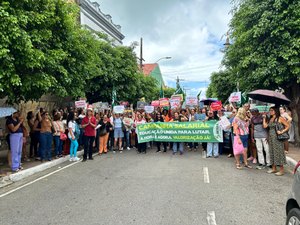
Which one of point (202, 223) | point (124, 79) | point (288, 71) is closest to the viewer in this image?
point (202, 223)

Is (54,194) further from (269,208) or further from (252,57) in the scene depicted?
(252,57)

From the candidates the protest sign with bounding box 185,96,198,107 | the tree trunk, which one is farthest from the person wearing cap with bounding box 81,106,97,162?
the tree trunk

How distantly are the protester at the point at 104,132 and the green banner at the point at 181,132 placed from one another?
4.59 ft

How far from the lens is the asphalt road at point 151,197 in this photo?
4938 mm

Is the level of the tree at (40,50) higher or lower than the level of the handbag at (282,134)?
higher

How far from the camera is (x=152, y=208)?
5.38 metres

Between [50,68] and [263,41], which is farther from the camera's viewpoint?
[263,41]

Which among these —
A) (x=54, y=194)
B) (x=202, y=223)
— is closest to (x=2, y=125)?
(x=54, y=194)

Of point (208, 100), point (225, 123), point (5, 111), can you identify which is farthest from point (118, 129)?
point (208, 100)

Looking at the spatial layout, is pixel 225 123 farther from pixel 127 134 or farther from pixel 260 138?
pixel 127 134

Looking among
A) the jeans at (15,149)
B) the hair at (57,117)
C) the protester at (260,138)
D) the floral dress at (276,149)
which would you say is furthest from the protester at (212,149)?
the jeans at (15,149)

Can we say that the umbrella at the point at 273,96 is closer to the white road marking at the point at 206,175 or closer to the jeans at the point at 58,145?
the white road marking at the point at 206,175

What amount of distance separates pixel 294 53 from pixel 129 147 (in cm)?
819

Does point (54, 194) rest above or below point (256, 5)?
below
